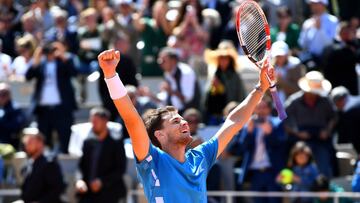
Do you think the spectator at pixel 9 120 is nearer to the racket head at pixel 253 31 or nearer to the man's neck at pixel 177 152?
the racket head at pixel 253 31

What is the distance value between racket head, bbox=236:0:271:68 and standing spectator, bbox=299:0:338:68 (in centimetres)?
800

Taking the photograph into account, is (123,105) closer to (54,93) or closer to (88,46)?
(54,93)

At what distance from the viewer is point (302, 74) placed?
46.4 feet

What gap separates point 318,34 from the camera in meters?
15.3

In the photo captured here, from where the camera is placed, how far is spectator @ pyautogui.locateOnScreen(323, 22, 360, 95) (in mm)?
14930

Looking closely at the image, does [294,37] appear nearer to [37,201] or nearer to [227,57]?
[227,57]

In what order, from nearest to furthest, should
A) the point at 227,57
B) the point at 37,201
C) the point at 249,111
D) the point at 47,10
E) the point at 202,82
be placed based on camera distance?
the point at 249,111 → the point at 37,201 → the point at 227,57 → the point at 202,82 → the point at 47,10

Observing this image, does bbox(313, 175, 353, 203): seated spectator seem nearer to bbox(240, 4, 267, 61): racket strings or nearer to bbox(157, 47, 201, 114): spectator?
bbox(157, 47, 201, 114): spectator

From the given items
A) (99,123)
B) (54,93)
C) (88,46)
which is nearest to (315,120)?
(99,123)

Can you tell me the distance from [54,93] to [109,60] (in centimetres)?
921

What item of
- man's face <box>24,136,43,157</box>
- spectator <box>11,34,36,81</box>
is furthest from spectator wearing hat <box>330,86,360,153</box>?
spectator <box>11,34,36,81</box>

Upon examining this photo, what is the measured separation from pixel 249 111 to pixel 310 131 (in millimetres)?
6288

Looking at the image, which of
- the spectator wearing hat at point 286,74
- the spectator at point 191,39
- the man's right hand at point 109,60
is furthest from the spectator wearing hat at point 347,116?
the man's right hand at point 109,60

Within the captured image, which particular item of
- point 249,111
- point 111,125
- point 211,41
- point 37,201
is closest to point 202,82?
point 211,41
